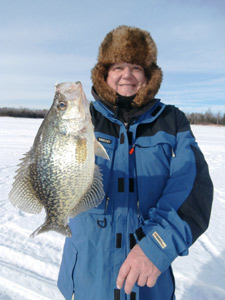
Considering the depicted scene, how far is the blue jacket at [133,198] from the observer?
1.59 metres

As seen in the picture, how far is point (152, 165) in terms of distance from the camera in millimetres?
1738

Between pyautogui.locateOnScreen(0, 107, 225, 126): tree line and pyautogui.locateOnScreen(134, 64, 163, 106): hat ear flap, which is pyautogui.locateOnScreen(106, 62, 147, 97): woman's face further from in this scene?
pyautogui.locateOnScreen(0, 107, 225, 126): tree line

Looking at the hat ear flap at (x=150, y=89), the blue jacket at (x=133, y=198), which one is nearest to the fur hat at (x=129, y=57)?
the hat ear flap at (x=150, y=89)

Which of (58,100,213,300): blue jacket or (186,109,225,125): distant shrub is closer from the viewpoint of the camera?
(58,100,213,300): blue jacket

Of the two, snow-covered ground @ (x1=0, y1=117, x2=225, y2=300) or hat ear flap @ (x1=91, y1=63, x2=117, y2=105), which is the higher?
hat ear flap @ (x1=91, y1=63, x2=117, y2=105)

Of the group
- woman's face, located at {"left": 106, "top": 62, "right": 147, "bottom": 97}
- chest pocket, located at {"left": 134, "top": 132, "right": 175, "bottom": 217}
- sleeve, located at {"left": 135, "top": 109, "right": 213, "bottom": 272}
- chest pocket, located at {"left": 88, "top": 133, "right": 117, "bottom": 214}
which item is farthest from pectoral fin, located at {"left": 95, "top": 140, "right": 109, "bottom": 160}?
woman's face, located at {"left": 106, "top": 62, "right": 147, "bottom": 97}

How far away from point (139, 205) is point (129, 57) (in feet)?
4.16

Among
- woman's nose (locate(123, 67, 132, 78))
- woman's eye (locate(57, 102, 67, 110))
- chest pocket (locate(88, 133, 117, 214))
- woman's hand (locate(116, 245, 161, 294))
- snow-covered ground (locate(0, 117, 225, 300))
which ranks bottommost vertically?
snow-covered ground (locate(0, 117, 225, 300))

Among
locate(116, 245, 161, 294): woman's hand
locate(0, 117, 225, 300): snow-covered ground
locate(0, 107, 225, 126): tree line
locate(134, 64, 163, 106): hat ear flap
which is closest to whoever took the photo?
locate(116, 245, 161, 294): woman's hand

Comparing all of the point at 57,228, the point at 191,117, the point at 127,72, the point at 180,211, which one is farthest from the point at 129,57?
the point at 191,117

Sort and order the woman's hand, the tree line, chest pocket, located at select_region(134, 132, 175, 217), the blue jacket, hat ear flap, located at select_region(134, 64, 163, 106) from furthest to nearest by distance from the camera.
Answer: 1. the tree line
2. hat ear flap, located at select_region(134, 64, 163, 106)
3. chest pocket, located at select_region(134, 132, 175, 217)
4. the blue jacket
5. the woman's hand

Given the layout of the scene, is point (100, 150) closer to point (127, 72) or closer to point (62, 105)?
point (62, 105)

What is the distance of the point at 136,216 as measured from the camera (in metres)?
1.72

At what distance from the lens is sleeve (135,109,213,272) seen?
142cm
